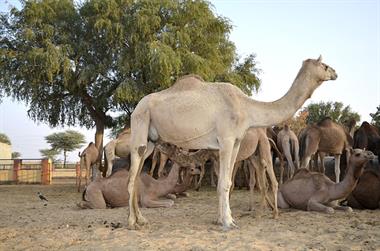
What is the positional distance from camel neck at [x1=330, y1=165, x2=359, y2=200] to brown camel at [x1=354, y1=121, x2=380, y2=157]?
21.8 ft

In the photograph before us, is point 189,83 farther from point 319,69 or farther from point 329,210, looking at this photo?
point 329,210

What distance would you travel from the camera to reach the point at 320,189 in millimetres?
9609

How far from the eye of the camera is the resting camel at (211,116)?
7809mm

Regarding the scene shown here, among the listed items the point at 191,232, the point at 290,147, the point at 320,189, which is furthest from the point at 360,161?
the point at 290,147

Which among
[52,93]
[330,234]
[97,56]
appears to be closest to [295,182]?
[330,234]

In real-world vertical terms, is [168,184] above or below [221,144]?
below

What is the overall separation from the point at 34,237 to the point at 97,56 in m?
13.9

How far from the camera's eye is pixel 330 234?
22.4ft

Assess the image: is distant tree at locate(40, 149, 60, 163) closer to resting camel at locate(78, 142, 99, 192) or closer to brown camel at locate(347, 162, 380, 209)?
resting camel at locate(78, 142, 99, 192)

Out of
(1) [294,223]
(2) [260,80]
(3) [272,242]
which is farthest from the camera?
(2) [260,80]

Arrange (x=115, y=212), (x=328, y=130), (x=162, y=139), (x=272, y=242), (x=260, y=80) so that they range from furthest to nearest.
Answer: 1. (x=260, y=80)
2. (x=328, y=130)
3. (x=115, y=212)
4. (x=162, y=139)
5. (x=272, y=242)

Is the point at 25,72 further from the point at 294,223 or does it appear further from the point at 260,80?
the point at 294,223

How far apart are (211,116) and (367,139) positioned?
32.1 feet

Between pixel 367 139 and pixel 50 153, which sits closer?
pixel 367 139
